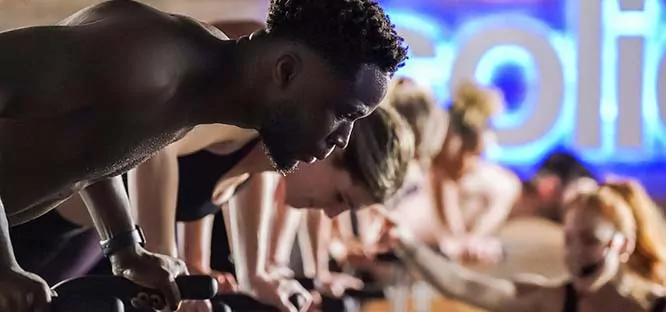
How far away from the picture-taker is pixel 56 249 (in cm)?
82

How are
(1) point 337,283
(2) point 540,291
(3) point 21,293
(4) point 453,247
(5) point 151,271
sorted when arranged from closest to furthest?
(3) point 21,293 < (5) point 151,271 < (1) point 337,283 < (2) point 540,291 < (4) point 453,247

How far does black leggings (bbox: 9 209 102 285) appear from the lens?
776 millimetres

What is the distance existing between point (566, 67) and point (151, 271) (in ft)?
2.74

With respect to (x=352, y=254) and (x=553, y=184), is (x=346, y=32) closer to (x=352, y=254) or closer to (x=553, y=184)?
(x=352, y=254)

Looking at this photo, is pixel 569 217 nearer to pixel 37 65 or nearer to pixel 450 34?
pixel 450 34

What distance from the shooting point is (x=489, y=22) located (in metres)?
1.27

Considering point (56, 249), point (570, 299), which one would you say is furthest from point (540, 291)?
point (56, 249)

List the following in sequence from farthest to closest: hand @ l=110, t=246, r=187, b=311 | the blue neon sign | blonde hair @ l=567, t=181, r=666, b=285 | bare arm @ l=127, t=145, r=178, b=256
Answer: the blue neon sign → blonde hair @ l=567, t=181, r=666, b=285 → bare arm @ l=127, t=145, r=178, b=256 → hand @ l=110, t=246, r=187, b=311

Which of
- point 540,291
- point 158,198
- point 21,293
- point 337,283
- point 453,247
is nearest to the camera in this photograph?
point 21,293

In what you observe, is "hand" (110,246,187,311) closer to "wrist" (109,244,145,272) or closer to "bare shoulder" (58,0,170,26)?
"wrist" (109,244,145,272)

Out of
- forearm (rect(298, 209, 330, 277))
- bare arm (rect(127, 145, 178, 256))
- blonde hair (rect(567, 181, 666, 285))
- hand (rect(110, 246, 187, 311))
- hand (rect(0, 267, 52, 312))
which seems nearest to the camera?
hand (rect(0, 267, 52, 312))

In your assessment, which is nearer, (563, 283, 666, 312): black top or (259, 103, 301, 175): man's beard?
(259, 103, 301, 175): man's beard

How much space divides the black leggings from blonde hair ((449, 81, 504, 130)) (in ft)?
2.01

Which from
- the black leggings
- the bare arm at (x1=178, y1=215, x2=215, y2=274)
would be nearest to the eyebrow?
the bare arm at (x1=178, y1=215, x2=215, y2=274)
